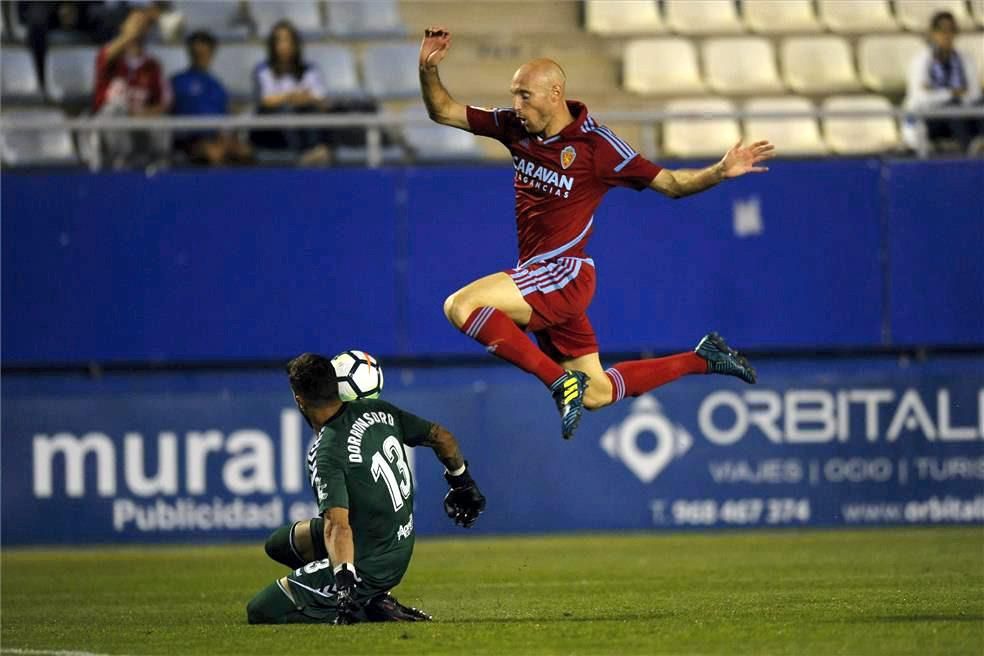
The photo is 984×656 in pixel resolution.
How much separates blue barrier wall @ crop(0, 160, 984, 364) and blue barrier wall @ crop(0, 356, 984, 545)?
338 millimetres

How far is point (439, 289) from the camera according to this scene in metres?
14.7

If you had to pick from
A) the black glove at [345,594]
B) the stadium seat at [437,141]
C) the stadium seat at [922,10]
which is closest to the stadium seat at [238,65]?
the stadium seat at [437,141]

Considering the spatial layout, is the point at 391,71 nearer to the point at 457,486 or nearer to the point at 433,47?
the point at 433,47

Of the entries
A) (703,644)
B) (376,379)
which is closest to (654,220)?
(376,379)

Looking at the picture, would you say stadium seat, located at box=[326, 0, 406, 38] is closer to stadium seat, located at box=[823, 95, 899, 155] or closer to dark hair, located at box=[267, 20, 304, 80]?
dark hair, located at box=[267, 20, 304, 80]

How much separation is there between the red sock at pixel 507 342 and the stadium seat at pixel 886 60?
31.6 ft

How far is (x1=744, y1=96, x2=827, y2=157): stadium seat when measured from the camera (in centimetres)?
1639

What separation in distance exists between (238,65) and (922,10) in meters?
7.29

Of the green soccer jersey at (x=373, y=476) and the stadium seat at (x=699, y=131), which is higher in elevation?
the stadium seat at (x=699, y=131)

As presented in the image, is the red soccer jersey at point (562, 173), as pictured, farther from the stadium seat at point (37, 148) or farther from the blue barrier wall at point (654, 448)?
the stadium seat at point (37, 148)

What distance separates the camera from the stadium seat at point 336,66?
16.5 metres

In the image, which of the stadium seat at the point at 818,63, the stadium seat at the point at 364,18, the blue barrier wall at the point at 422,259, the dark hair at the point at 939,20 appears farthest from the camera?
the stadium seat at the point at 818,63

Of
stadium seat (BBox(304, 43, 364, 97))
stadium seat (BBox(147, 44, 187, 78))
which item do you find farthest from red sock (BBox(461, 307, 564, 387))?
stadium seat (BBox(147, 44, 187, 78))

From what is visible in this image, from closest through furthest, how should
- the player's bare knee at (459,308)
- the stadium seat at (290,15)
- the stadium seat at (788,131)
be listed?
1. the player's bare knee at (459,308)
2. the stadium seat at (788,131)
3. the stadium seat at (290,15)
